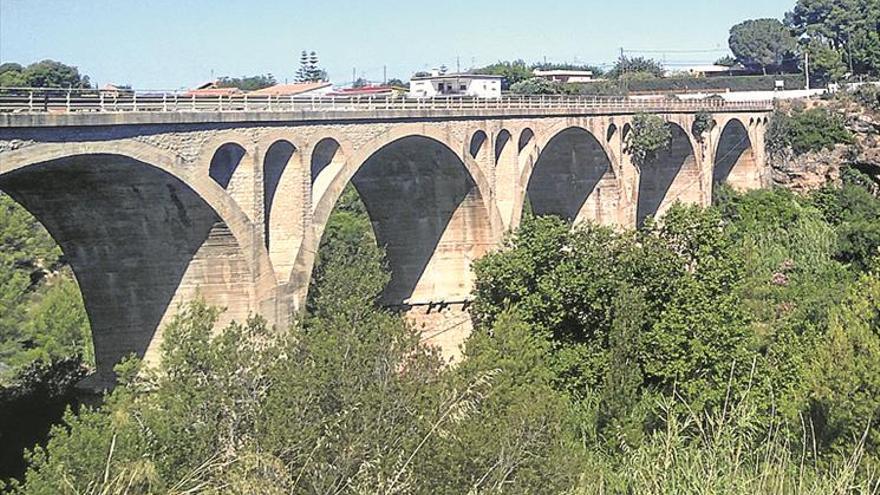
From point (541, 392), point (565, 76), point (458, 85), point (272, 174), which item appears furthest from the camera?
point (565, 76)

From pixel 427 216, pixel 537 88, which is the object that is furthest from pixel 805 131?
pixel 427 216

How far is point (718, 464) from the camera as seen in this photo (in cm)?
1129

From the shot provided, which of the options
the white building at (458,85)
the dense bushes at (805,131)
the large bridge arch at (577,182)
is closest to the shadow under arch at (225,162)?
the large bridge arch at (577,182)

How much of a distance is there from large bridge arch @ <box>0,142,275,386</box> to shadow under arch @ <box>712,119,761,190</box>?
1894 inches

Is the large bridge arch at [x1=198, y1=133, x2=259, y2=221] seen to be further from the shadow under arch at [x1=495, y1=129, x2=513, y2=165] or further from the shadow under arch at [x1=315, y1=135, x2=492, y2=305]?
the shadow under arch at [x1=495, y1=129, x2=513, y2=165]

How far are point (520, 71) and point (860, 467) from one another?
364 feet

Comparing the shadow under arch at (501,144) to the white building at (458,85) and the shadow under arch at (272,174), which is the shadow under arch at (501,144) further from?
the white building at (458,85)

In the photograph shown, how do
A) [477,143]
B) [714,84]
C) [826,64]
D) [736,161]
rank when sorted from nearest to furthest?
[477,143]
[736,161]
[826,64]
[714,84]

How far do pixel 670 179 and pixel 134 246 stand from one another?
43191 millimetres

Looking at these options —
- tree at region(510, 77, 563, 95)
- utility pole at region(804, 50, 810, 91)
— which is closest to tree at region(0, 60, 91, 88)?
tree at region(510, 77, 563, 95)

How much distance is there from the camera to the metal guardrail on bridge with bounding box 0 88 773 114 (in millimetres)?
21047

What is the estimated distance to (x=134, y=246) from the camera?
26172 millimetres

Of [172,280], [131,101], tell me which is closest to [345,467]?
[131,101]

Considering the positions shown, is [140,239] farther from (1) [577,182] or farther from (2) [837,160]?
(2) [837,160]
